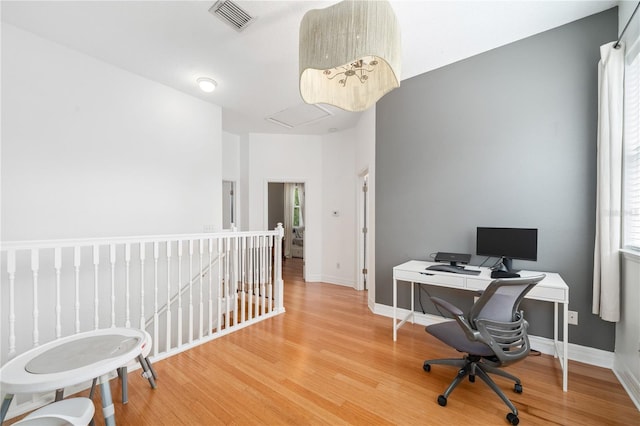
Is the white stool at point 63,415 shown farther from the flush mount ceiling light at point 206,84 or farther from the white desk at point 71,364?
the flush mount ceiling light at point 206,84

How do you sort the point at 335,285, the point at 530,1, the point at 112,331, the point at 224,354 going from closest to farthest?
the point at 112,331 → the point at 530,1 → the point at 224,354 → the point at 335,285

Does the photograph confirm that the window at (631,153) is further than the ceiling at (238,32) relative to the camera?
No

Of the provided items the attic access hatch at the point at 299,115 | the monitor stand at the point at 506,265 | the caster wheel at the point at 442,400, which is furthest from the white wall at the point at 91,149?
the monitor stand at the point at 506,265

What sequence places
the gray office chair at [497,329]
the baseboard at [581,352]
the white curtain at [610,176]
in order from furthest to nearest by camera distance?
the baseboard at [581,352] < the white curtain at [610,176] < the gray office chair at [497,329]

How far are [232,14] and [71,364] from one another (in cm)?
258

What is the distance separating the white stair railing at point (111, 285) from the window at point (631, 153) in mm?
3228

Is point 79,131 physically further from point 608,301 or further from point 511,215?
point 608,301

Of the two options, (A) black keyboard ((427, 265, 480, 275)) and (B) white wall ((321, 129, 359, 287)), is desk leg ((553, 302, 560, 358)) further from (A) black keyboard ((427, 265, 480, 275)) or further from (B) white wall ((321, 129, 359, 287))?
(B) white wall ((321, 129, 359, 287))

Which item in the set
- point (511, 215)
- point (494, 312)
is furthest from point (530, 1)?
point (494, 312)

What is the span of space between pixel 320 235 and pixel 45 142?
405 centimetres

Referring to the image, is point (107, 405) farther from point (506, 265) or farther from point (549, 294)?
point (506, 265)

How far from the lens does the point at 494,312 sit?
170 centimetres

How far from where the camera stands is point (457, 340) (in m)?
1.80

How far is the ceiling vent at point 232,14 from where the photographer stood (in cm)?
205
